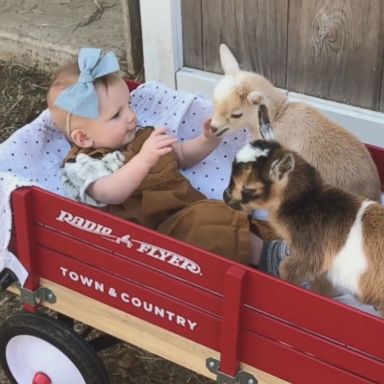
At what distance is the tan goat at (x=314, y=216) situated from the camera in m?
1.57

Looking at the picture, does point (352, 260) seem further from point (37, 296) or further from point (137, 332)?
point (37, 296)

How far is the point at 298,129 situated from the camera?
6.83 feet

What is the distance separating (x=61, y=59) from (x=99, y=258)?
2035 mm

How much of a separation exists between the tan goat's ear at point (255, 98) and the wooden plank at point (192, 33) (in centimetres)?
95

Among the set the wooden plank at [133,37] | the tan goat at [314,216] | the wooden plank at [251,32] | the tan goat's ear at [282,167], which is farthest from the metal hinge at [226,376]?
the wooden plank at [133,37]

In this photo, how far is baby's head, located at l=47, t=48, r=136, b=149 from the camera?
1.91 meters

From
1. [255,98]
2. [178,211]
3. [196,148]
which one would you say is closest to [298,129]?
[255,98]

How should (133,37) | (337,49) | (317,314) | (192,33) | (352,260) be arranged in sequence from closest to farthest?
(317,314), (352,260), (337,49), (192,33), (133,37)

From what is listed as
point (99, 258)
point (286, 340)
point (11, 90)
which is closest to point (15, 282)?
point (99, 258)

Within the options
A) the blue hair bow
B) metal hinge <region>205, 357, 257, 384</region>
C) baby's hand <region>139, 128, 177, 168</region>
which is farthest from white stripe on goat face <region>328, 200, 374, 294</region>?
the blue hair bow

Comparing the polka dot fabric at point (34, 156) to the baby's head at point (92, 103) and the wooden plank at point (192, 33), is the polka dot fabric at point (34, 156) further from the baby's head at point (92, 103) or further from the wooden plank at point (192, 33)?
the wooden plank at point (192, 33)

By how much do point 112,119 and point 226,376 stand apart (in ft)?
2.32

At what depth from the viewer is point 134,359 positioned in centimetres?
231

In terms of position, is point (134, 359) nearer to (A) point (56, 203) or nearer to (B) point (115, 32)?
(A) point (56, 203)
